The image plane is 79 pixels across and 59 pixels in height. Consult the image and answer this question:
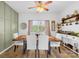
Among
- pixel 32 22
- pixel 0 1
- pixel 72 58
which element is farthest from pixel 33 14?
pixel 72 58

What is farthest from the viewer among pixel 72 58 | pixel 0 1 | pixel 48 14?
pixel 48 14

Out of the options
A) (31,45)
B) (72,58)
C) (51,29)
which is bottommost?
(72,58)

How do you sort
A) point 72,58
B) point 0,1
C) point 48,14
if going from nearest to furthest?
point 72,58 → point 0,1 → point 48,14

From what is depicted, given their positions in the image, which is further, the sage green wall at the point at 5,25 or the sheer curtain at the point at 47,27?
the sheer curtain at the point at 47,27

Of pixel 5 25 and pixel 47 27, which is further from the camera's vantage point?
pixel 47 27

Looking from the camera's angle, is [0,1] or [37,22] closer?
[0,1]

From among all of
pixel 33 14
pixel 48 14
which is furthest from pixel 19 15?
pixel 48 14

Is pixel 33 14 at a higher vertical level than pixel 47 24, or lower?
higher

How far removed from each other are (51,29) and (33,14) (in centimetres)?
202

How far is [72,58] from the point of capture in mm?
4762

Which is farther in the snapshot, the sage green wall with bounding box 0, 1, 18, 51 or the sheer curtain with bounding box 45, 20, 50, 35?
the sheer curtain with bounding box 45, 20, 50, 35

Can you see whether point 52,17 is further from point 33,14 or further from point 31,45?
point 31,45

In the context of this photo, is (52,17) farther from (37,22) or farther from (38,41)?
(38,41)

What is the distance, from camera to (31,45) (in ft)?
16.0
